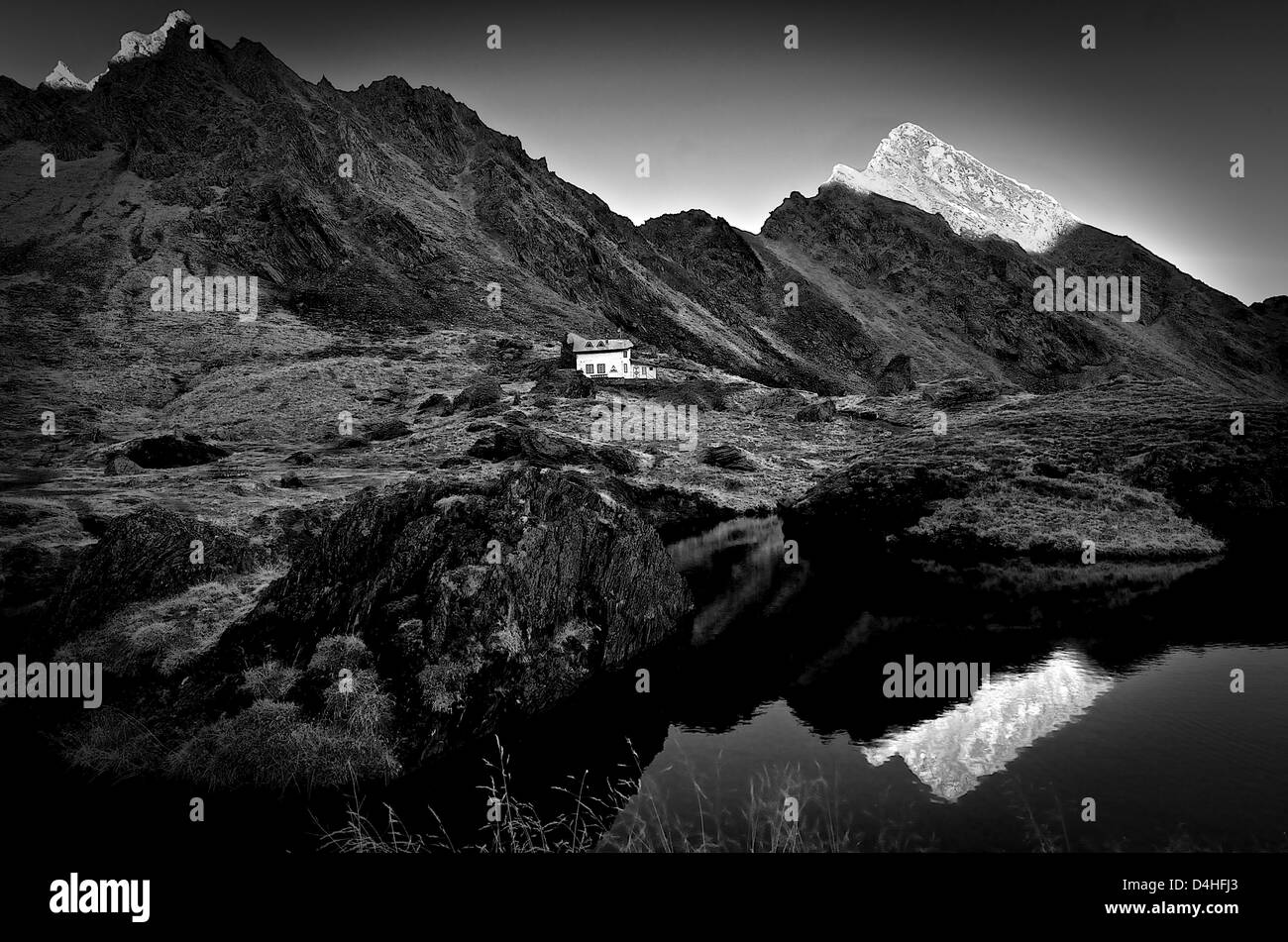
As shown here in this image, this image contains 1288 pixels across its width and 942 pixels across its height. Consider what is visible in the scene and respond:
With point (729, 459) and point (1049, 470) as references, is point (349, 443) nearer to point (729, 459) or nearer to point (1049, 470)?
point (729, 459)

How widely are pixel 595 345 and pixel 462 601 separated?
9755cm

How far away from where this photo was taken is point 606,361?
110625mm

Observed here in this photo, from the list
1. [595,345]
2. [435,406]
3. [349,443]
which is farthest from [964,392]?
[349,443]

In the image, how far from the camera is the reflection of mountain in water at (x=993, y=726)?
15586 mm

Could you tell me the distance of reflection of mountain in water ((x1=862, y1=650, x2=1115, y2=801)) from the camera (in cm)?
1559

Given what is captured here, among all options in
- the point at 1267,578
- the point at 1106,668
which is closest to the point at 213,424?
the point at 1106,668

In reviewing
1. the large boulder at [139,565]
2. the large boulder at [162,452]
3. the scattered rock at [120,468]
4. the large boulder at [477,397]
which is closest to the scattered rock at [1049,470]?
the large boulder at [139,565]

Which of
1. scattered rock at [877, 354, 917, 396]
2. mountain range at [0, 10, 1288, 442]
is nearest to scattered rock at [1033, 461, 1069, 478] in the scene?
mountain range at [0, 10, 1288, 442]

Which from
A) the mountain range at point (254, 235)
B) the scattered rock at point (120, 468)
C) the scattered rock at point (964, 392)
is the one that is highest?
the mountain range at point (254, 235)

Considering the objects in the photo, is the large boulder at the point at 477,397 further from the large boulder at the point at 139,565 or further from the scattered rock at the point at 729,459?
the large boulder at the point at 139,565

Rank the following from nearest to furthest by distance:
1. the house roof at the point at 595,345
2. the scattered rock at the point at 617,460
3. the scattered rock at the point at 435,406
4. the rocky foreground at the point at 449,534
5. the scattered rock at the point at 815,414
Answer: the rocky foreground at the point at 449,534
the scattered rock at the point at 617,460
the scattered rock at the point at 435,406
the scattered rock at the point at 815,414
the house roof at the point at 595,345

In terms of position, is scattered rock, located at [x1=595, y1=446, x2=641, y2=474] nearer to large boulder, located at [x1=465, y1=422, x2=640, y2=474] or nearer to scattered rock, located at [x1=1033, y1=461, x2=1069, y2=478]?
large boulder, located at [x1=465, y1=422, x2=640, y2=474]

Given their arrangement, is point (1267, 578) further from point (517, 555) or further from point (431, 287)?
point (431, 287)

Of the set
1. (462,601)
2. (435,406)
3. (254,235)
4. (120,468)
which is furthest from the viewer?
(254,235)
